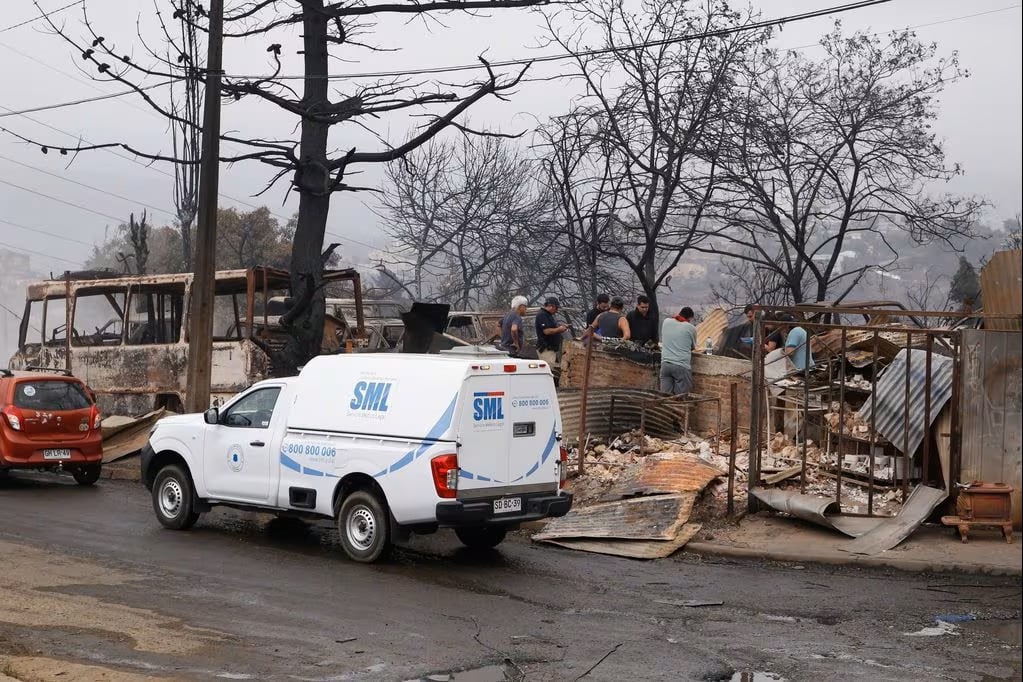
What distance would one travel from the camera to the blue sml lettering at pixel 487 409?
10820 millimetres

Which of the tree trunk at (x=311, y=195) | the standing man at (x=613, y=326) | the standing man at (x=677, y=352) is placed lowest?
the standing man at (x=677, y=352)

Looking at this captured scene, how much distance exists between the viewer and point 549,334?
61.5ft

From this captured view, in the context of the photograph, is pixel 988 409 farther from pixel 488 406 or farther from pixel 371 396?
pixel 371 396

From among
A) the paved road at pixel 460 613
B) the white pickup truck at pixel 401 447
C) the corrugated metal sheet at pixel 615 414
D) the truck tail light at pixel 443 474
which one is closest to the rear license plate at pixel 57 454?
the paved road at pixel 460 613

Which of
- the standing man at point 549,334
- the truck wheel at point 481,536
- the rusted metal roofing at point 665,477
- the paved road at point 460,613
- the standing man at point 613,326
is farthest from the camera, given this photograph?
the standing man at point 549,334

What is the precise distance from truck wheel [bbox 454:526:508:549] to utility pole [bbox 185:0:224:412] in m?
7.26

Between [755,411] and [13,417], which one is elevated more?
[755,411]

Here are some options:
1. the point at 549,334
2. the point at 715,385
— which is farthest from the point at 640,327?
the point at 715,385

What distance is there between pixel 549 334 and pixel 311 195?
17.8 ft

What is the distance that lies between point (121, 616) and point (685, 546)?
6033 millimetres

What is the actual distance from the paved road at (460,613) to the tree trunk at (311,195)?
787cm

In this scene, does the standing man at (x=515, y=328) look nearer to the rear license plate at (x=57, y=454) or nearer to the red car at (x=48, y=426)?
the red car at (x=48, y=426)

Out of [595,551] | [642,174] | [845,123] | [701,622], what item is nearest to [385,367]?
[595,551]

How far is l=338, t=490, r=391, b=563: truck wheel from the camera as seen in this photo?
1099 cm
